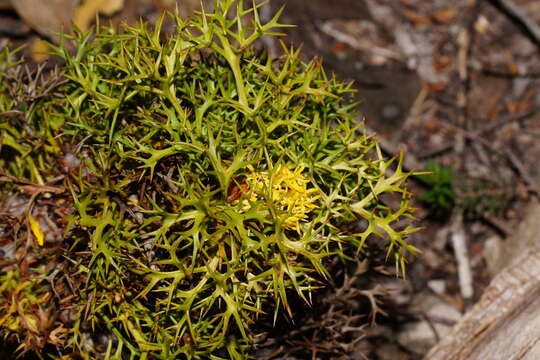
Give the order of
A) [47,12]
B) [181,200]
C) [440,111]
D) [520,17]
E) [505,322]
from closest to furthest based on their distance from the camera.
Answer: [181,200], [505,322], [47,12], [440,111], [520,17]

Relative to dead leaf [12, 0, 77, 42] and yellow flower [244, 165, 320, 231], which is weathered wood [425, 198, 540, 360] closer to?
yellow flower [244, 165, 320, 231]

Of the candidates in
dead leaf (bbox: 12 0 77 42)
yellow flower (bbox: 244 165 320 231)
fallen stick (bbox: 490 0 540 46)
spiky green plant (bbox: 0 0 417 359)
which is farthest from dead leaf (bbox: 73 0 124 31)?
fallen stick (bbox: 490 0 540 46)

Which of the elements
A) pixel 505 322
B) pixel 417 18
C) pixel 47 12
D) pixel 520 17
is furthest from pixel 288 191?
pixel 520 17

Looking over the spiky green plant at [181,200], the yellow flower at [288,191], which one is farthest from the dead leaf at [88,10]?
the yellow flower at [288,191]

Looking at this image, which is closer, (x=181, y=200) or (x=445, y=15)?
(x=181, y=200)

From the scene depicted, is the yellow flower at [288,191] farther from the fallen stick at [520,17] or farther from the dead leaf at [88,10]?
the fallen stick at [520,17]

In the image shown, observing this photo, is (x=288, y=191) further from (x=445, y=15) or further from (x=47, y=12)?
(x=445, y=15)
